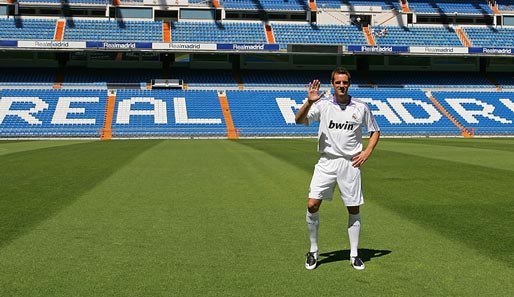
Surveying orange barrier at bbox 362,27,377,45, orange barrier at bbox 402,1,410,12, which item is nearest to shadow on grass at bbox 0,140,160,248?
orange barrier at bbox 362,27,377,45

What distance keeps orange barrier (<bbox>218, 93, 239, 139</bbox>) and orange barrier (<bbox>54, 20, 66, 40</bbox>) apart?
47.0ft

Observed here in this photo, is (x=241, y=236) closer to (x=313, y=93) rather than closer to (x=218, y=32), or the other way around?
(x=313, y=93)

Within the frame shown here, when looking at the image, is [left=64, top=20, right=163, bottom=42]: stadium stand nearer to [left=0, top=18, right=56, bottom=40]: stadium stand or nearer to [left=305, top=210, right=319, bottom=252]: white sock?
[left=0, top=18, right=56, bottom=40]: stadium stand

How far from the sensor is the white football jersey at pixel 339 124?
19.4ft

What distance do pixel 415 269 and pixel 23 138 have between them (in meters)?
37.6

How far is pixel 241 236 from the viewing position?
7.41 m

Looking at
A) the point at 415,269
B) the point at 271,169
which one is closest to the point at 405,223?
the point at 415,269

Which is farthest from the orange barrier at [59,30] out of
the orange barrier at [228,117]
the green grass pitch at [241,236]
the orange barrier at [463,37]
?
the orange barrier at [463,37]

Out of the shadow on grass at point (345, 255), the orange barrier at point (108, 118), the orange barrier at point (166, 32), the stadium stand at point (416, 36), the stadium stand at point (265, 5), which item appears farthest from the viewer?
the stadium stand at point (265, 5)

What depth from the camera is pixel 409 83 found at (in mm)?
51500

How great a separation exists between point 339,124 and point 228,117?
1489 inches

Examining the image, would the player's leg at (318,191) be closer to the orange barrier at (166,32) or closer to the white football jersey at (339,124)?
the white football jersey at (339,124)

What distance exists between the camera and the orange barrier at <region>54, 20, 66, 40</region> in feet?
154

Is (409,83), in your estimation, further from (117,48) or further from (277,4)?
(117,48)
